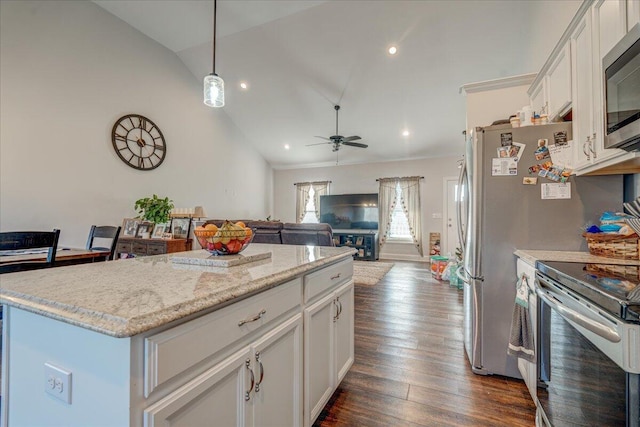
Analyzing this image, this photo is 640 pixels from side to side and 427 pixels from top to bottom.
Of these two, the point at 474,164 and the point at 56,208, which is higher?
the point at 474,164

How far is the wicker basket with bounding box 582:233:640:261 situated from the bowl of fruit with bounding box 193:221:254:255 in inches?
77.2

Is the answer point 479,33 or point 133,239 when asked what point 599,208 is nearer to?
point 479,33

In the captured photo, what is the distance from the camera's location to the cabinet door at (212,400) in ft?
2.21

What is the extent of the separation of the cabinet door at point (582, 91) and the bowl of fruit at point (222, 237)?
191 cm

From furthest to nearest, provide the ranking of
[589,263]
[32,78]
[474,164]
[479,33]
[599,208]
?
[479,33], [32,78], [474,164], [599,208], [589,263]

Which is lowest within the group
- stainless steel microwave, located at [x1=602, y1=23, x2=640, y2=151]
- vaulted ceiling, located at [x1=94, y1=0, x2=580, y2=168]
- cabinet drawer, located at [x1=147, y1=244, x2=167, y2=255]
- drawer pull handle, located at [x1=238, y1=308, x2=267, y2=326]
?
cabinet drawer, located at [x1=147, y1=244, x2=167, y2=255]

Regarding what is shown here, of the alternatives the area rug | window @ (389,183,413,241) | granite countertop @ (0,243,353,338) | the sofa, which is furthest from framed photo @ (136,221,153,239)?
window @ (389,183,413,241)

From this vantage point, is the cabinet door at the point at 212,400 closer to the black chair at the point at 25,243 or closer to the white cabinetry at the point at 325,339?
the white cabinetry at the point at 325,339

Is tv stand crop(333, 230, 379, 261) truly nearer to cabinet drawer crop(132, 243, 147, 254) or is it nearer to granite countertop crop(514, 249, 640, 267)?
cabinet drawer crop(132, 243, 147, 254)

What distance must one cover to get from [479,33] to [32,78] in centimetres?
566

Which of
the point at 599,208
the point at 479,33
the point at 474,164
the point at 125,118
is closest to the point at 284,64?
the point at 125,118

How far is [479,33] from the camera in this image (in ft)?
12.2

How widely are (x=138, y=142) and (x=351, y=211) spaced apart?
4872 mm

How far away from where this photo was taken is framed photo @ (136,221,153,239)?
13.0 feet
